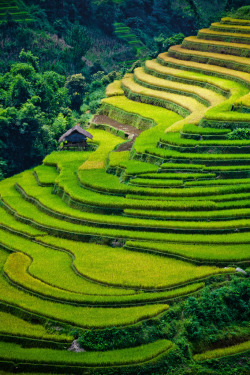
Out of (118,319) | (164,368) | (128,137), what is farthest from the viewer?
(128,137)

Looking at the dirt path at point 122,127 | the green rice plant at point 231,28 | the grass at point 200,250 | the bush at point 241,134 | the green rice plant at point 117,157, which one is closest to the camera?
the grass at point 200,250

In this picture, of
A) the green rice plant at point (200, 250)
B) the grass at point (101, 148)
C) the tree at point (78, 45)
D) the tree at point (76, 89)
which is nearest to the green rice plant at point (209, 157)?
the grass at point (101, 148)

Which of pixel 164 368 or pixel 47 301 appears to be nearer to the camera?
pixel 164 368

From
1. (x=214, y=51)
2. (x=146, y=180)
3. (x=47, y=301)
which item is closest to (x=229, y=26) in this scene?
(x=214, y=51)

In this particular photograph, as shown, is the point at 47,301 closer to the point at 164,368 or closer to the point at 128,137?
the point at 164,368

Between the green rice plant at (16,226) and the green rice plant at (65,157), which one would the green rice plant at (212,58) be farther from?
the green rice plant at (16,226)

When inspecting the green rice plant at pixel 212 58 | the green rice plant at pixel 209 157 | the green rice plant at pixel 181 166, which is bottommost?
the green rice plant at pixel 181 166

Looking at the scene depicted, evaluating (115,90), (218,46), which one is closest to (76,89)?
(115,90)
